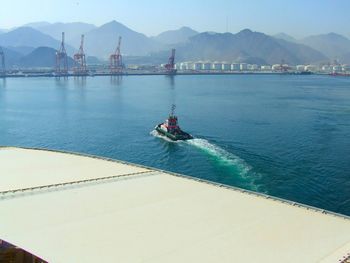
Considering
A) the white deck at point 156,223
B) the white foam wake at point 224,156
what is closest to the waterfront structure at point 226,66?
the white foam wake at point 224,156

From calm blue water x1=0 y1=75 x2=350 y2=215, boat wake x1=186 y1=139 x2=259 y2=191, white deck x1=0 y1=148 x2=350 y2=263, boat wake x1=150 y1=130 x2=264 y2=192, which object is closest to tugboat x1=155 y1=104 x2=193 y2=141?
boat wake x1=150 y1=130 x2=264 y2=192

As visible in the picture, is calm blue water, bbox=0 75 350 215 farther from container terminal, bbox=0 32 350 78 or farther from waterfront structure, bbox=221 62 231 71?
waterfront structure, bbox=221 62 231 71

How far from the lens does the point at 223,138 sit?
30.7 meters

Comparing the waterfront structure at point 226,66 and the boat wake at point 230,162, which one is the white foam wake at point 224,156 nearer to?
the boat wake at point 230,162

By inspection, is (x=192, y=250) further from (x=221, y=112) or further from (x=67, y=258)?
(x=221, y=112)

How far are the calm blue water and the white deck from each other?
26.2 feet

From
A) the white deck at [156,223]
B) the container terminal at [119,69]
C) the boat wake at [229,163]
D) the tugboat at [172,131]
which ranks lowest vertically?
the boat wake at [229,163]

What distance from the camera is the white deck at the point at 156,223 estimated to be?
7.84 metres

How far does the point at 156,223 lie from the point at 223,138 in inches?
860

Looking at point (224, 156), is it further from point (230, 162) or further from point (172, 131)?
point (172, 131)

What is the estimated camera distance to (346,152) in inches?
1045

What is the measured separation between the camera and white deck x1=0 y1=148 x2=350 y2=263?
7.84 m

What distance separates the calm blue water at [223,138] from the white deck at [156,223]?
8000 mm

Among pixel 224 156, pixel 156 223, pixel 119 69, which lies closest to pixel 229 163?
pixel 224 156
